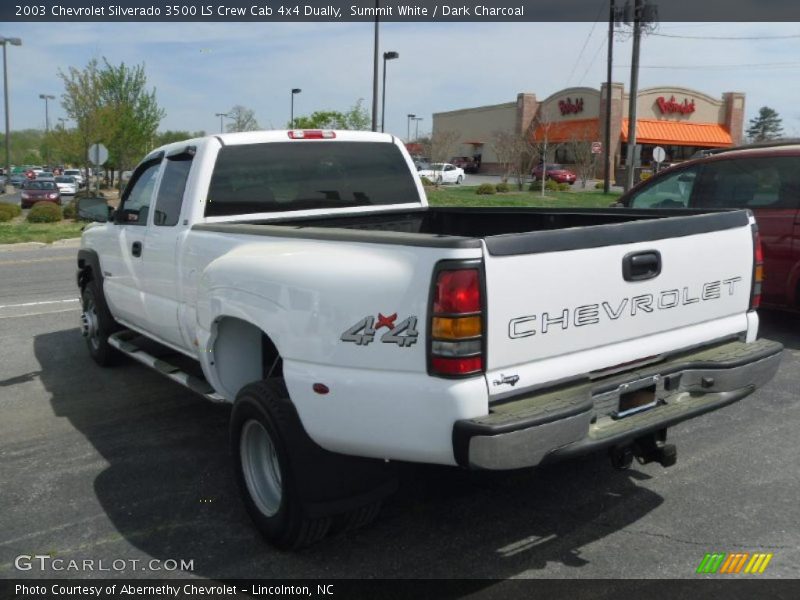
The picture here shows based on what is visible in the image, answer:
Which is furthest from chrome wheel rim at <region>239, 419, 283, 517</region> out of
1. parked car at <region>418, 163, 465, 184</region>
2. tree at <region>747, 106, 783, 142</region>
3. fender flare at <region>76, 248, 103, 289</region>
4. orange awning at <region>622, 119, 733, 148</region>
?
tree at <region>747, 106, 783, 142</region>

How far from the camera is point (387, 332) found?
3074 millimetres

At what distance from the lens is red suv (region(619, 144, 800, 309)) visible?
7.59m

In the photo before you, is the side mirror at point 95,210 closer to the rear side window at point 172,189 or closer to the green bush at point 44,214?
the rear side window at point 172,189

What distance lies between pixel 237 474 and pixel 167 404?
2249 mm

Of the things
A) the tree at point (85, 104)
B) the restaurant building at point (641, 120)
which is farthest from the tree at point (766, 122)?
the tree at point (85, 104)

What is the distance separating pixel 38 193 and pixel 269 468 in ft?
120

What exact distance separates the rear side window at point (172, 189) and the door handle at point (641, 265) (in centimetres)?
282

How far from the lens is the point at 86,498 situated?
13.9 feet

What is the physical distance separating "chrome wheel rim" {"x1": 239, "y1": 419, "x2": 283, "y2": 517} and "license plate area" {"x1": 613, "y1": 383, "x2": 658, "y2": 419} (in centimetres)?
158

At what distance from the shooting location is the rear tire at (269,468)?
3.40 m

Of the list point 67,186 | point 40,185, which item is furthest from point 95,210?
point 67,186

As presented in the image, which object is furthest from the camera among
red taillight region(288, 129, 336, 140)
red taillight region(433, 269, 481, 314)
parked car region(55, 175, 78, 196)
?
parked car region(55, 175, 78, 196)

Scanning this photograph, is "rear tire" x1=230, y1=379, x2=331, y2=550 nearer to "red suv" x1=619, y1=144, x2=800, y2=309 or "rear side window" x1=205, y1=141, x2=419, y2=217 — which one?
"rear side window" x1=205, y1=141, x2=419, y2=217

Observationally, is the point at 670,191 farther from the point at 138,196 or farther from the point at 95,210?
the point at 95,210
